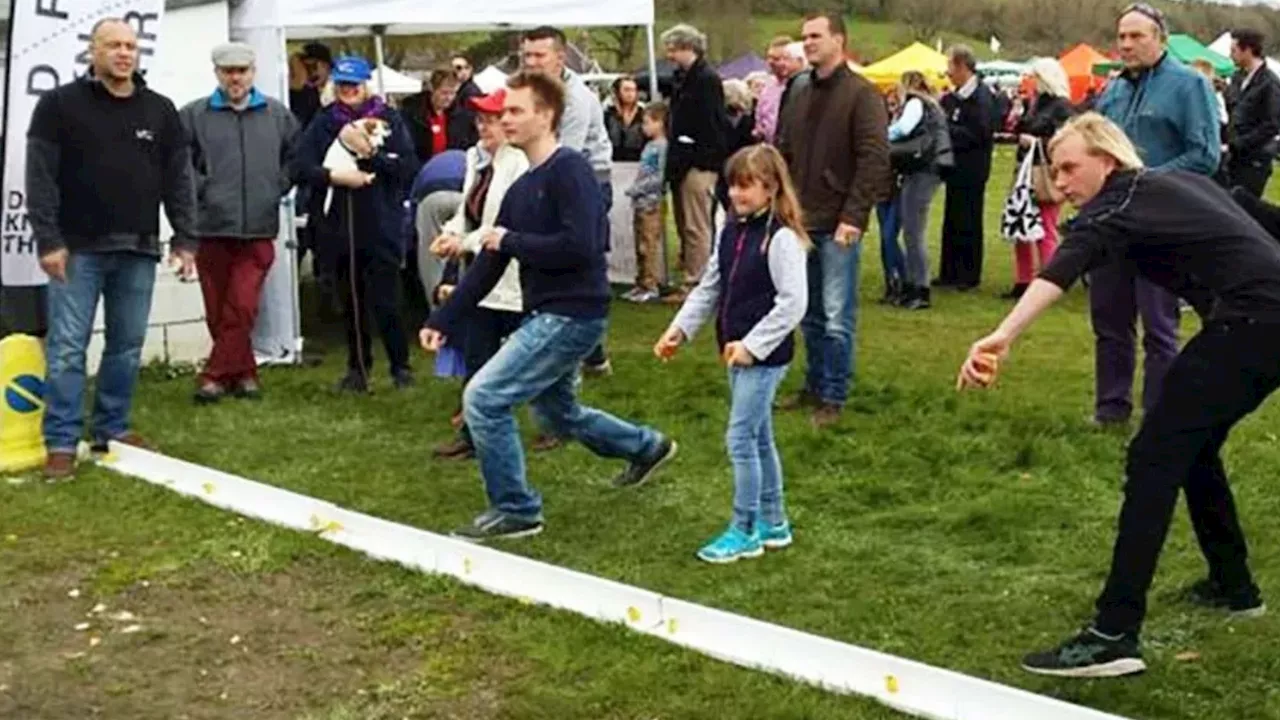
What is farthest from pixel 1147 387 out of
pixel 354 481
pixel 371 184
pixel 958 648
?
pixel 371 184

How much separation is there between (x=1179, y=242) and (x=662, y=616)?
1.93 m

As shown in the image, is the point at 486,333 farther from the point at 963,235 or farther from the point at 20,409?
the point at 963,235

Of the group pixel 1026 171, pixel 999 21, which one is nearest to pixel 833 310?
pixel 1026 171

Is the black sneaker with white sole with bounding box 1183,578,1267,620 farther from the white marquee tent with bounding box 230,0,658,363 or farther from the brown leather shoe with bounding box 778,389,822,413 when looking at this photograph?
→ the white marquee tent with bounding box 230,0,658,363

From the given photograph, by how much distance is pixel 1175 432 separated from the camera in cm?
487

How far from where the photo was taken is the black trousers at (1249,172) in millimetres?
12000

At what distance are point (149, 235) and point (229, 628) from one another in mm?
2792

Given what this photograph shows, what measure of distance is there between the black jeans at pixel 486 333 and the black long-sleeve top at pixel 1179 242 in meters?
3.28

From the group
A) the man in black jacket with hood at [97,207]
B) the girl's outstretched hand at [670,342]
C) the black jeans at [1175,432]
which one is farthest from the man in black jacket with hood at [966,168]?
the black jeans at [1175,432]

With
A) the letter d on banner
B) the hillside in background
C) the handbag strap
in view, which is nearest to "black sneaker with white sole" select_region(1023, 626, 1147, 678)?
the letter d on banner

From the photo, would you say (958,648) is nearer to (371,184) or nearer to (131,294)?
(131,294)

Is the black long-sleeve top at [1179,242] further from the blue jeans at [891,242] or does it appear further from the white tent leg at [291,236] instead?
the blue jeans at [891,242]

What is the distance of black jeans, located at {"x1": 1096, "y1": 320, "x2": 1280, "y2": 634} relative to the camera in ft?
16.0

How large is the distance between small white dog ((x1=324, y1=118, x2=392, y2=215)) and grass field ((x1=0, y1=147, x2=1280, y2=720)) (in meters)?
1.28
